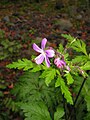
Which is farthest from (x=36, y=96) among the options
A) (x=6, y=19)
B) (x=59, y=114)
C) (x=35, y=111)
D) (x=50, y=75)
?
(x=6, y=19)

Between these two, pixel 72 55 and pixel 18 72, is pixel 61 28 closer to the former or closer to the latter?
pixel 72 55

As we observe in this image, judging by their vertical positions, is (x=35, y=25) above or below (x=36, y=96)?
below

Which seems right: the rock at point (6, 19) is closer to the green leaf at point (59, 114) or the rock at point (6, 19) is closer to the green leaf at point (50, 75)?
the green leaf at point (59, 114)

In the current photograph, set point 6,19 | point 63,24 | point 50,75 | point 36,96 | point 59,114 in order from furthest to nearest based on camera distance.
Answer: point 6,19
point 63,24
point 36,96
point 59,114
point 50,75

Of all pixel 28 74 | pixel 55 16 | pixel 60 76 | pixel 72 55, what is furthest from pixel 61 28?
pixel 60 76

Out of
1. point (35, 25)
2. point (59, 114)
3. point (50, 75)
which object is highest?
point (50, 75)

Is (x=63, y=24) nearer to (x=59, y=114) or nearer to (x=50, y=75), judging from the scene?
(x=59, y=114)

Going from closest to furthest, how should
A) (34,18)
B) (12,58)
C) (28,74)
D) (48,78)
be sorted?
(48,78)
(28,74)
(12,58)
(34,18)
